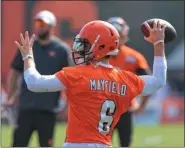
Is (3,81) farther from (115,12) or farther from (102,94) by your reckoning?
(102,94)

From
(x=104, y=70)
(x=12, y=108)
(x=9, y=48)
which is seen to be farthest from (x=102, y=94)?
(x=9, y=48)

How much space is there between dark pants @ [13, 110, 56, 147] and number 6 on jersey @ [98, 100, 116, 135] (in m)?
2.49

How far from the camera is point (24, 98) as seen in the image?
606cm

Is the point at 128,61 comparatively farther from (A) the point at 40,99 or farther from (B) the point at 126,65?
(A) the point at 40,99

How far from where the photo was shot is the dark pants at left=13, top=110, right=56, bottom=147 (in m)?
5.98

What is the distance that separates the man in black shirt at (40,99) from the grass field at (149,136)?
2.29m

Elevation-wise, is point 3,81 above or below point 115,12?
below

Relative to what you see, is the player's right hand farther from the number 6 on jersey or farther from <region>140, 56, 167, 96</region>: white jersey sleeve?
the number 6 on jersey

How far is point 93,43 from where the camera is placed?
3605 millimetres

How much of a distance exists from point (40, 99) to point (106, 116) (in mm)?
2503

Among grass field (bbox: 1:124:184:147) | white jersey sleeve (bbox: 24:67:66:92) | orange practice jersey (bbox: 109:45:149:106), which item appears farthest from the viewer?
grass field (bbox: 1:124:184:147)

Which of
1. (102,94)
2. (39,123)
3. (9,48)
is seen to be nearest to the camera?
(102,94)

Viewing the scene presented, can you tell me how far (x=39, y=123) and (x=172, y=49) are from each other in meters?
5.91

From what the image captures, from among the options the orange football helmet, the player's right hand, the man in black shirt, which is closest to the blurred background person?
the man in black shirt
